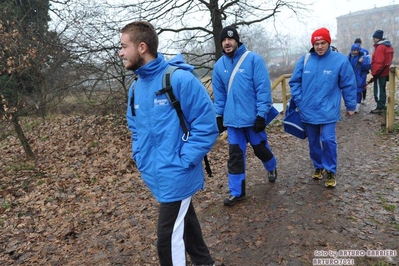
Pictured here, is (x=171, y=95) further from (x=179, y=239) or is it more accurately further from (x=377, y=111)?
(x=377, y=111)

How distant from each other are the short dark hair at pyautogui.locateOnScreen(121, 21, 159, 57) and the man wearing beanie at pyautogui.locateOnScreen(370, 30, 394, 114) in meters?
7.25

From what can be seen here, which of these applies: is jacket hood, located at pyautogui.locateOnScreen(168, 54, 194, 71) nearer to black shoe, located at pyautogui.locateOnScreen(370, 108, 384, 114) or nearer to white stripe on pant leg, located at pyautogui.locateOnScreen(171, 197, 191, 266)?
white stripe on pant leg, located at pyautogui.locateOnScreen(171, 197, 191, 266)

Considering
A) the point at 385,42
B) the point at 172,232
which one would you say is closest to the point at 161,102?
the point at 172,232

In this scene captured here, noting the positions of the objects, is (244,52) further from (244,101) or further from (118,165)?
(118,165)

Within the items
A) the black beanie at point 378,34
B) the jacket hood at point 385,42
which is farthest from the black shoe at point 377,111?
the black beanie at point 378,34

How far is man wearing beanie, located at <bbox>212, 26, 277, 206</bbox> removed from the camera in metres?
3.66

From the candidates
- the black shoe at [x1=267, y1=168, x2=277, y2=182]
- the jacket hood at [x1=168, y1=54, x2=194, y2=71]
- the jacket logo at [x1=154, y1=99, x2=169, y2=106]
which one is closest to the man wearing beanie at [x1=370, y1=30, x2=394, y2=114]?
the black shoe at [x1=267, y1=168, x2=277, y2=182]

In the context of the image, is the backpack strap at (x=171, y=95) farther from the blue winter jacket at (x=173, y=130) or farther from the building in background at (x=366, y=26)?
the building in background at (x=366, y=26)

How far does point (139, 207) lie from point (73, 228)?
98 cm

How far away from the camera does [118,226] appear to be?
4.14 m

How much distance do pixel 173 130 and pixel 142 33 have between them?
0.77 meters

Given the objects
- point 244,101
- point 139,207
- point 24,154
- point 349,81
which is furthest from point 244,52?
point 24,154

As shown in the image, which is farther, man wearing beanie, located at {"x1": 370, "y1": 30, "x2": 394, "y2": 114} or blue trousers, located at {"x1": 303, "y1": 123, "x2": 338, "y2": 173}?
man wearing beanie, located at {"x1": 370, "y1": 30, "x2": 394, "y2": 114}

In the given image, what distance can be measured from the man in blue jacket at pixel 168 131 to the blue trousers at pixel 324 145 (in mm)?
2344
